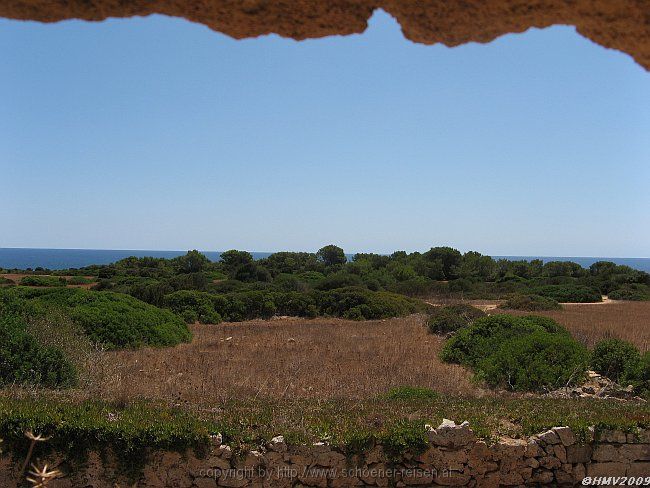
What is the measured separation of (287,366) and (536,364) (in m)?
4.57

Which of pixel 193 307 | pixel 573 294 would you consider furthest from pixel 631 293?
pixel 193 307

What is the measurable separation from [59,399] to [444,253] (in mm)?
40840

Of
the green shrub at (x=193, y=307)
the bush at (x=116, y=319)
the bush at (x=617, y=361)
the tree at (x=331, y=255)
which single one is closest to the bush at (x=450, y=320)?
the bush at (x=617, y=361)

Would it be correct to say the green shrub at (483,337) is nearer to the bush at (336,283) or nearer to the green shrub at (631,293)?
the bush at (336,283)

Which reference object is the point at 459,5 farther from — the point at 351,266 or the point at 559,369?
the point at 351,266

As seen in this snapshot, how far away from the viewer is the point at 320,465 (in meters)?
5.48

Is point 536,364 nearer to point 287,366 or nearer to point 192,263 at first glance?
point 287,366

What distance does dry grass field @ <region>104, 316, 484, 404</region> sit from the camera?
871cm

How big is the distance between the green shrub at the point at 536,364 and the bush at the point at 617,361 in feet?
1.54

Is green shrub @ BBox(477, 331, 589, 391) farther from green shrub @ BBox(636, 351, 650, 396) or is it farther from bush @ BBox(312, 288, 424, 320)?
bush @ BBox(312, 288, 424, 320)

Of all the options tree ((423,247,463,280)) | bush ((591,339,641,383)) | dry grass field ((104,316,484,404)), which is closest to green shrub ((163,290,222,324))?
dry grass field ((104,316,484,404))

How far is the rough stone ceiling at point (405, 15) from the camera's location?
2.07m

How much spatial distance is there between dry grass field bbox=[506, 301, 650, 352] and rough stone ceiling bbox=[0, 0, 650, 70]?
12.5 metres

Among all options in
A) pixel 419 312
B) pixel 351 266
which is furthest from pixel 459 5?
pixel 351 266
